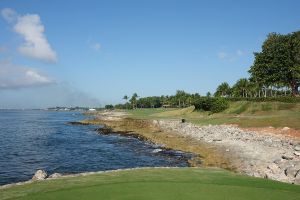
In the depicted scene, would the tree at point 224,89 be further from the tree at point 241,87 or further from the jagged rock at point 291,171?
the jagged rock at point 291,171

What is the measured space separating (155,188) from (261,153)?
65.5 ft

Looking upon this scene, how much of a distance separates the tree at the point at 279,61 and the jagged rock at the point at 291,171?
2512 inches

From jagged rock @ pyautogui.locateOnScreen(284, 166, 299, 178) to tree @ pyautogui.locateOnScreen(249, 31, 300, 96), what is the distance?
63.8 metres

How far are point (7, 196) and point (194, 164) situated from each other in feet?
61.4

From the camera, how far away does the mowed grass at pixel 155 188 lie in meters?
12.4

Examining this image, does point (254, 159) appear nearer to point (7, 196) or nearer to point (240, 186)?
point (240, 186)

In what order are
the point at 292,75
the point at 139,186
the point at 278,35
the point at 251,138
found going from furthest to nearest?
the point at 278,35 → the point at 292,75 → the point at 251,138 → the point at 139,186

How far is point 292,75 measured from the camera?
3196 inches

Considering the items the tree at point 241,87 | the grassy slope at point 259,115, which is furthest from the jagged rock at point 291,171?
the tree at point 241,87

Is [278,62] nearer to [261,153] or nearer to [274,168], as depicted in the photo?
[261,153]

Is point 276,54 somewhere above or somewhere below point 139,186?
above

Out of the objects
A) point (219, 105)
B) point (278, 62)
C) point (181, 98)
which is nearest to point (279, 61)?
point (278, 62)

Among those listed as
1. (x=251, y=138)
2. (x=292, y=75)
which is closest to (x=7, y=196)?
(x=251, y=138)

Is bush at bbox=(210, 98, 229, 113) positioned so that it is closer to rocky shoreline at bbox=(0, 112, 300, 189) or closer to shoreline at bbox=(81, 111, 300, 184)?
shoreline at bbox=(81, 111, 300, 184)
